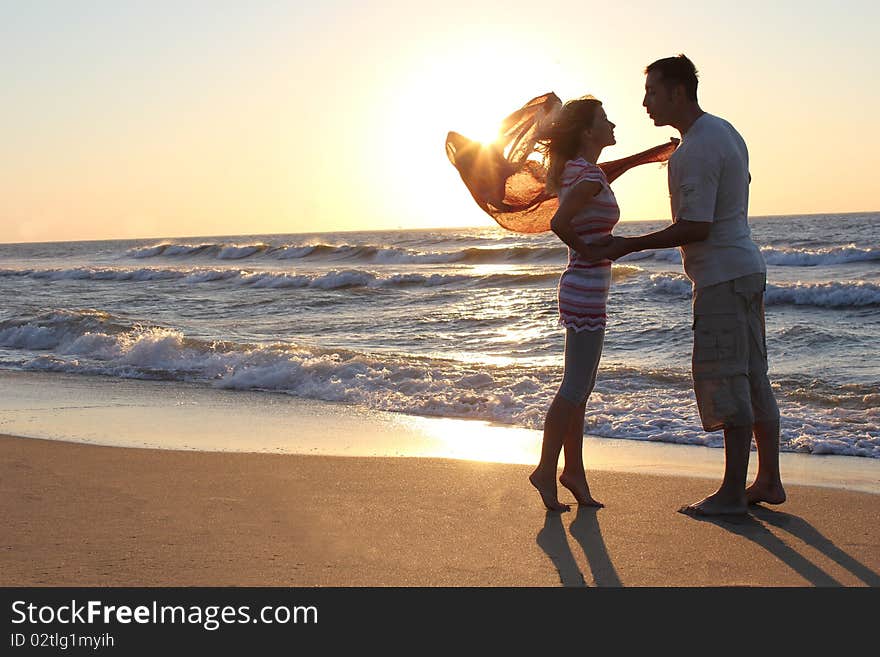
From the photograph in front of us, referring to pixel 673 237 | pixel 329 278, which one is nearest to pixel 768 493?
Answer: pixel 673 237

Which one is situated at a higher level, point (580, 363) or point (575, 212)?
point (575, 212)

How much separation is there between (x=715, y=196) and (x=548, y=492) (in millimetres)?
1547

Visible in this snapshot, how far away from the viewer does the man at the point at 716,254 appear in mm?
4137

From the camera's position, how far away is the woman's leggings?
175 inches

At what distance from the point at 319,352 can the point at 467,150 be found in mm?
6007

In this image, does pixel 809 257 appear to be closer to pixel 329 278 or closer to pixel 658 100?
pixel 329 278

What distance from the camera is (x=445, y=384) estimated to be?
28.2 ft

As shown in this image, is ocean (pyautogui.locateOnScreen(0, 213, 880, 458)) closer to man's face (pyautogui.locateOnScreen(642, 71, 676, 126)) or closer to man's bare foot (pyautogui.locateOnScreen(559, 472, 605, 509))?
man's bare foot (pyautogui.locateOnScreen(559, 472, 605, 509))

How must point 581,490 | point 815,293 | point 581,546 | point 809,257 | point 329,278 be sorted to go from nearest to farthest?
point 581,546
point 581,490
point 815,293
point 329,278
point 809,257

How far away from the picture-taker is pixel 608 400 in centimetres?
775

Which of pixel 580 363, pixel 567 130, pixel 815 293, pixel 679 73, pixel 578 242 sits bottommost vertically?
pixel 815 293

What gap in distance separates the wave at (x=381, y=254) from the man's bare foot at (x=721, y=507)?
2730 centimetres
